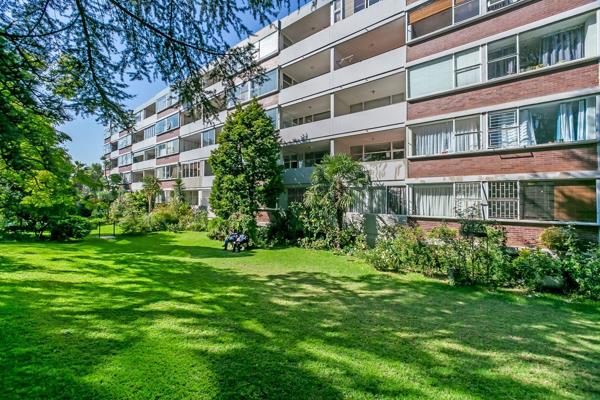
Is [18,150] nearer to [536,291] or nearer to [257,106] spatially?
[536,291]

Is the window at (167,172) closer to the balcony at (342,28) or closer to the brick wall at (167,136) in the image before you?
the brick wall at (167,136)

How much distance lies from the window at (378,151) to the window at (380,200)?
2853mm

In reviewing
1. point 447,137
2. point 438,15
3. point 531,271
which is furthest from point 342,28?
point 531,271

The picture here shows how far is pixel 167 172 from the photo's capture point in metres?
32.5

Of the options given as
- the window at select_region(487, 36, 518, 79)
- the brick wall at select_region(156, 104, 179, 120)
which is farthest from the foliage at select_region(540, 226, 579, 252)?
the brick wall at select_region(156, 104, 179, 120)

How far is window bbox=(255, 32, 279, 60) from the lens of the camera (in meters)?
20.6

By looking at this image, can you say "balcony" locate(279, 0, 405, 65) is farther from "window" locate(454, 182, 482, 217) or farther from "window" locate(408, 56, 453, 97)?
"window" locate(454, 182, 482, 217)

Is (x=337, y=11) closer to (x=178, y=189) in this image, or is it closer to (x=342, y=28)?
(x=342, y=28)

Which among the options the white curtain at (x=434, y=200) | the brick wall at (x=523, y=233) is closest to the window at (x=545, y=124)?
the white curtain at (x=434, y=200)

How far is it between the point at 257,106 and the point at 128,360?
1722 centimetres

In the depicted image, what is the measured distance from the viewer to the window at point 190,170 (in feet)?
92.5

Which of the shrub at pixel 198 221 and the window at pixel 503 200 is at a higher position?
the window at pixel 503 200

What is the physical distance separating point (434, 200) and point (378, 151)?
644 cm

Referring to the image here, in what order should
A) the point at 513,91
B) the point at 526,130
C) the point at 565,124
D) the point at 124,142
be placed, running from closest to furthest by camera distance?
the point at 565,124 < the point at 526,130 < the point at 513,91 < the point at 124,142
